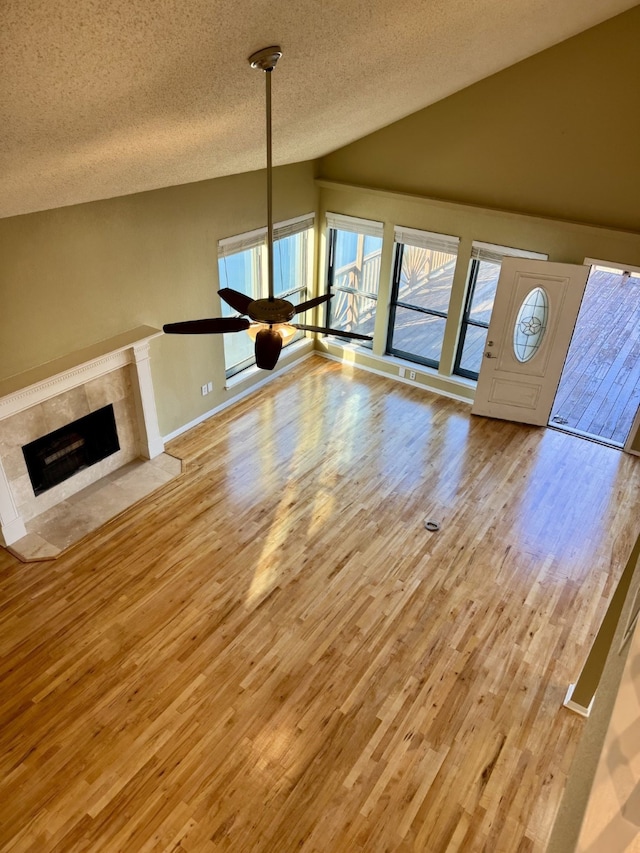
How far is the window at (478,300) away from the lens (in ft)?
21.3

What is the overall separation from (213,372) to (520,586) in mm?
3973

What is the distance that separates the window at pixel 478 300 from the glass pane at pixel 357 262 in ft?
4.11

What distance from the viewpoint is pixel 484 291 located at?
737 cm

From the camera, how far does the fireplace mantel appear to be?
4.68 metres

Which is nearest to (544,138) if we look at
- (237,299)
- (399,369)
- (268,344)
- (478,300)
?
(478,300)

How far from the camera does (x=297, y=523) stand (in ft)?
17.8

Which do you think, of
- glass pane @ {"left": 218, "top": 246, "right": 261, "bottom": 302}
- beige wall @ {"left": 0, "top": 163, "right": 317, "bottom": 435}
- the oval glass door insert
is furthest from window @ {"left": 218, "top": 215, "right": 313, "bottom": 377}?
the oval glass door insert

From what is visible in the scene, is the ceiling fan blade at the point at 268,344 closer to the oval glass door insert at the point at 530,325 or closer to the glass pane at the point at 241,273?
the glass pane at the point at 241,273

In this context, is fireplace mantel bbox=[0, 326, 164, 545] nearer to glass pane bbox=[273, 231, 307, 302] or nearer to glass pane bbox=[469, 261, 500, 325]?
glass pane bbox=[273, 231, 307, 302]

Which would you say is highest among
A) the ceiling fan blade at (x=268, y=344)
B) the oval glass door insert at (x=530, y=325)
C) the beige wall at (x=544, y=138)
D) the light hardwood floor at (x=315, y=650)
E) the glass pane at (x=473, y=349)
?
the beige wall at (x=544, y=138)

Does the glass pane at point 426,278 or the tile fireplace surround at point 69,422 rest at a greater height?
the glass pane at point 426,278

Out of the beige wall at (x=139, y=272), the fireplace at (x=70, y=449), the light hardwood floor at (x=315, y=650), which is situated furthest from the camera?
the fireplace at (x=70, y=449)

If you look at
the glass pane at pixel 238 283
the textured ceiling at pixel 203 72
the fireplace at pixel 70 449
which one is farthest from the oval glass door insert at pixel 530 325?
the fireplace at pixel 70 449

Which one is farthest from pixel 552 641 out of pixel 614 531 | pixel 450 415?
pixel 450 415
